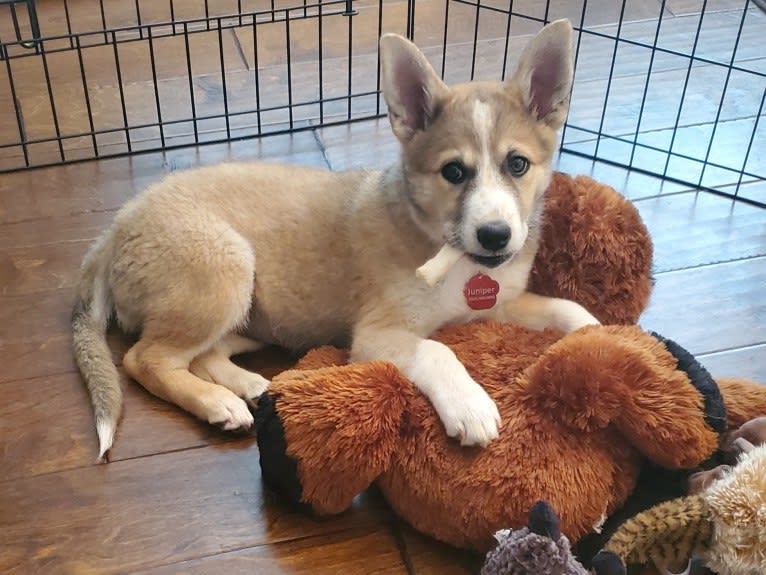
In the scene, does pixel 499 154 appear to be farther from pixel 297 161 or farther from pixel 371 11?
pixel 371 11

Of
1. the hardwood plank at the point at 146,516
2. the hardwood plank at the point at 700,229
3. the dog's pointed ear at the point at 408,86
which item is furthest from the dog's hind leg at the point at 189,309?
the hardwood plank at the point at 700,229

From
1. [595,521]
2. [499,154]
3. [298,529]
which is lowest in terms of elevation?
[298,529]

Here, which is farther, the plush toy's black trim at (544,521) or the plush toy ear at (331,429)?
the plush toy ear at (331,429)

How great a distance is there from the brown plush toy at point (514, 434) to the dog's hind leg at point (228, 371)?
0.28 m

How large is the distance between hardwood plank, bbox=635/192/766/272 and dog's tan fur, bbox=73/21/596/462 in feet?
2.30

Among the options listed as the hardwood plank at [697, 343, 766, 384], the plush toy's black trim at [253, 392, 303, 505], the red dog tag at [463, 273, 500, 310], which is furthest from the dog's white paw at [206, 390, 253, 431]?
the hardwood plank at [697, 343, 766, 384]

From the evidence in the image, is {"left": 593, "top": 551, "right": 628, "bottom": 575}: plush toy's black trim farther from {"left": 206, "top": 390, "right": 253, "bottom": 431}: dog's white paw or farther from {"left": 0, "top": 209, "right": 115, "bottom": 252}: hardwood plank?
{"left": 0, "top": 209, "right": 115, "bottom": 252}: hardwood plank

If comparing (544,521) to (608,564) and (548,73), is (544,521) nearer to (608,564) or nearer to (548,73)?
(608,564)

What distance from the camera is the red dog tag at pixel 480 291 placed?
2047 mm

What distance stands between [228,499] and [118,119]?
1.80 meters

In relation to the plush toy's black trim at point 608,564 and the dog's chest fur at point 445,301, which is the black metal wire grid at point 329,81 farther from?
the plush toy's black trim at point 608,564

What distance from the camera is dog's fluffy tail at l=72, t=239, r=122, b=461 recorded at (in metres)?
2.03

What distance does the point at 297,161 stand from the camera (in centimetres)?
302

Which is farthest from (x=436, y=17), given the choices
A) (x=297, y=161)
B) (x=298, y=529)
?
(x=298, y=529)
